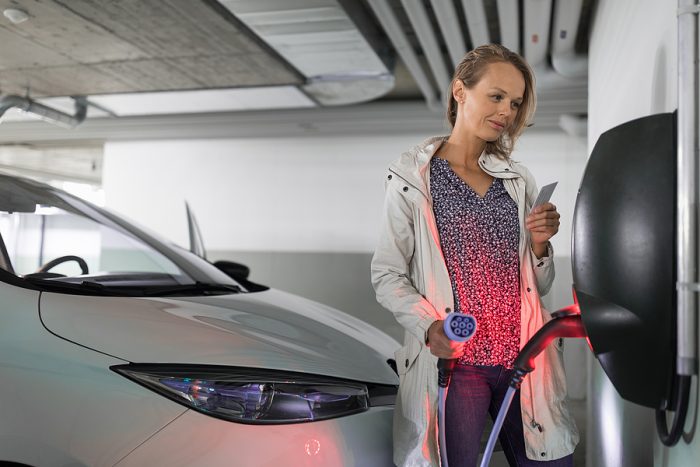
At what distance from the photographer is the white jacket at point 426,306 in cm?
122

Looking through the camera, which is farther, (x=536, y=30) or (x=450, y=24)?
(x=536, y=30)

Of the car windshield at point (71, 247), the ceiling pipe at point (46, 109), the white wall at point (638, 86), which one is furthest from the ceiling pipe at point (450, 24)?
the ceiling pipe at point (46, 109)

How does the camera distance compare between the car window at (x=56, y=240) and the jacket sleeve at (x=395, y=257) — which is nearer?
the jacket sleeve at (x=395, y=257)

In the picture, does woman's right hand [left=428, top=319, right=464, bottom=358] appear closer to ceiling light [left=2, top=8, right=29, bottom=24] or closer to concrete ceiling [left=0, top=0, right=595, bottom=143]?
concrete ceiling [left=0, top=0, right=595, bottom=143]

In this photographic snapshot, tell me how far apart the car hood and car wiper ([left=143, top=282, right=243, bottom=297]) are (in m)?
0.09

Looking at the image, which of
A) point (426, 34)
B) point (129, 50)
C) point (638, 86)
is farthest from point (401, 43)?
point (638, 86)

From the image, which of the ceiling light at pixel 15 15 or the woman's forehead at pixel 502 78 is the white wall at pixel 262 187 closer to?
the ceiling light at pixel 15 15

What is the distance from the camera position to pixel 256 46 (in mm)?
4074

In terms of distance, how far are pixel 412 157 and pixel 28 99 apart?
4910 mm

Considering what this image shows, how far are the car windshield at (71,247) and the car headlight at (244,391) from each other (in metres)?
0.41

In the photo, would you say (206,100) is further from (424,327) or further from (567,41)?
(424,327)

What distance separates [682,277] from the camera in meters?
0.93

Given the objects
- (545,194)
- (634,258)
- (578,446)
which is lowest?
(578,446)

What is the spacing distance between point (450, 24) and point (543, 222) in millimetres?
2456
